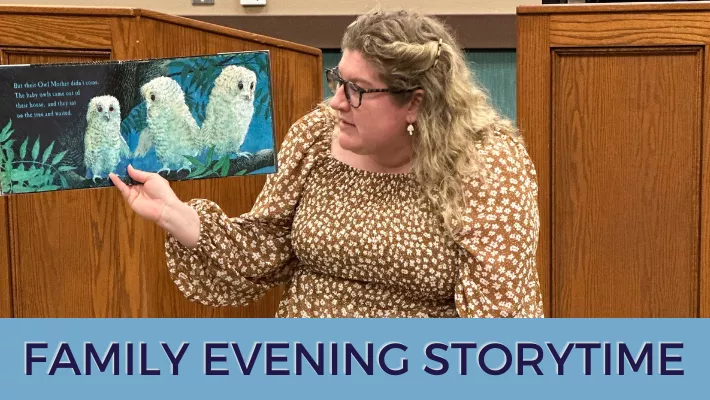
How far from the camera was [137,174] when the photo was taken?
179 cm

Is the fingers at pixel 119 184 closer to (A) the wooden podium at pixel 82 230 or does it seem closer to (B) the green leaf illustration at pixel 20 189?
(B) the green leaf illustration at pixel 20 189

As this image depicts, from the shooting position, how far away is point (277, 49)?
8.19 ft

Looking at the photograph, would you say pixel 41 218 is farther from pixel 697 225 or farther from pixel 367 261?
pixel 697 225

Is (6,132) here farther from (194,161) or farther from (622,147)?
(622,147)

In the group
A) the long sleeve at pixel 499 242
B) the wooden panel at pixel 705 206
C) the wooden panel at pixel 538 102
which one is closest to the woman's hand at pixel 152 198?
the long sleeve at pixel 499 242

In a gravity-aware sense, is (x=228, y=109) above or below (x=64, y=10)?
below

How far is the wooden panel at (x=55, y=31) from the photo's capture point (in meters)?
2.00

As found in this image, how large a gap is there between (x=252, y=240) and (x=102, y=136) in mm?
388

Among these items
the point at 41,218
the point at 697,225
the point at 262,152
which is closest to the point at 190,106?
the point at 262,152

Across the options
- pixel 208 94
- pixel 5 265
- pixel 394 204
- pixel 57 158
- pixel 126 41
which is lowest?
pixel 5 265

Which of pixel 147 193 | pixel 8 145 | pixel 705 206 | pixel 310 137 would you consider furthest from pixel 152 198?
pixel 705 206

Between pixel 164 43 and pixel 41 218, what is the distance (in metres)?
0.42

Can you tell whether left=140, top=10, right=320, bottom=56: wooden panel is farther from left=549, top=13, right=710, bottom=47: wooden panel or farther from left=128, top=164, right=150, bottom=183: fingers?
left=549, top=13, right=710, bottom=47: wooden panel

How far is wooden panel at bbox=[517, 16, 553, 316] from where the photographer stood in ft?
7.02
